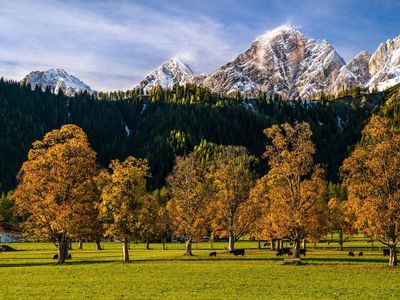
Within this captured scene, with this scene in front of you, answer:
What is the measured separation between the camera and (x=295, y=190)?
258 feet

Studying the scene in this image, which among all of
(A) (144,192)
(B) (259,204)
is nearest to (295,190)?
(A) (144,192)

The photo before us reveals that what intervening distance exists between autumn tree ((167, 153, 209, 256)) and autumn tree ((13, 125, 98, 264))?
23.3 m

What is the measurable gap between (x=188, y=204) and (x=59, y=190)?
29402 mm

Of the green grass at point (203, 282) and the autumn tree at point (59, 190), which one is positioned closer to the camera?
the green grass at point (203, 282)

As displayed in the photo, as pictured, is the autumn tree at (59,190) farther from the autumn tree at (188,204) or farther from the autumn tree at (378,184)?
the autumn tree at (378,184)

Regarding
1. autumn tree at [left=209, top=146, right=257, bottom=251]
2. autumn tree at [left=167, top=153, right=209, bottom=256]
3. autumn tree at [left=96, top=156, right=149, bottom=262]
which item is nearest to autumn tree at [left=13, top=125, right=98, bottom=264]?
autumn tree at [left=96, top=156, right=149, bottom=262]

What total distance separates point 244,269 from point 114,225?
24.6 metres

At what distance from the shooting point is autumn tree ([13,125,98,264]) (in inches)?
2979

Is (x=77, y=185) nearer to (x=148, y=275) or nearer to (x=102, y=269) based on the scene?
Answer: (x=102, y=269)

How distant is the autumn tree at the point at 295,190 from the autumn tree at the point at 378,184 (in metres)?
6.78

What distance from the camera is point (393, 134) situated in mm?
71875

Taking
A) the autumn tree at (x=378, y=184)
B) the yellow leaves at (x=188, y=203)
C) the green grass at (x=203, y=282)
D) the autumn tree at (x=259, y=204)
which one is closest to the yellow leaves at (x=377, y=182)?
the autumn tree at (x=378, y=184)

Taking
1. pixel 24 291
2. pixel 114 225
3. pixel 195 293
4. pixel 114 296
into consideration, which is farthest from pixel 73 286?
pixel 114 225

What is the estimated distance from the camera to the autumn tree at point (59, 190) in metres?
75.7
